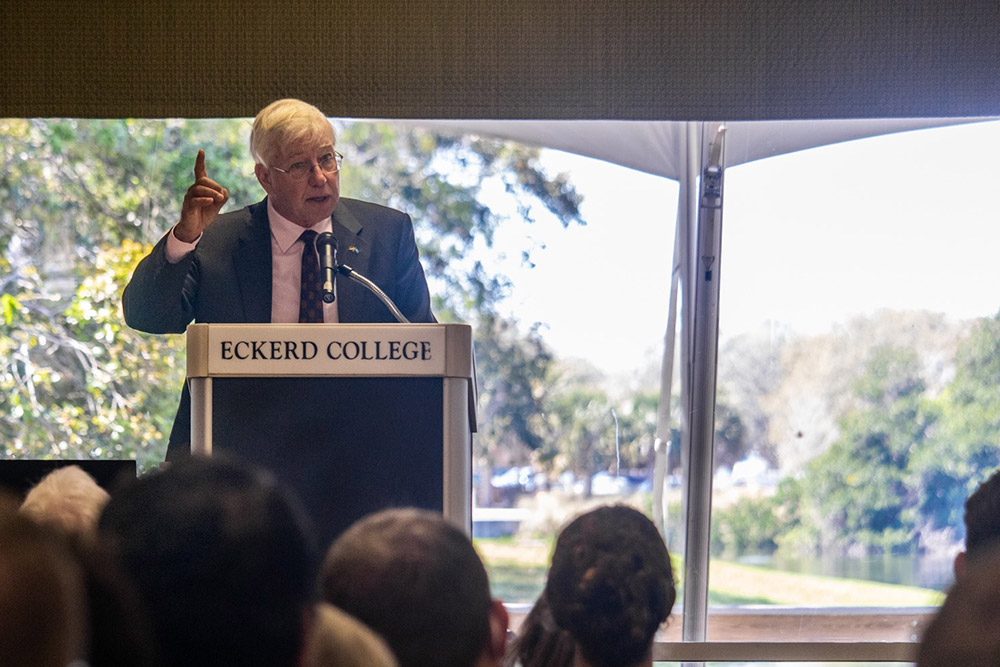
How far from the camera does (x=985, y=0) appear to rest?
3.56 meters

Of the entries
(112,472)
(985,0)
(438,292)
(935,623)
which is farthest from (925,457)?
(935,623)

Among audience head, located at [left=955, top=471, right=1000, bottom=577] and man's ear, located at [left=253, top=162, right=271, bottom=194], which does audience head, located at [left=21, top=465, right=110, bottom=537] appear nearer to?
man's ear, located at [left=253, top=162, right=271, bottom=194]

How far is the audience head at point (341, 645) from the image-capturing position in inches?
32.7

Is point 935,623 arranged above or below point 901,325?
below

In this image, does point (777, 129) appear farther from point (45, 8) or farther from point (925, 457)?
point (45, 8)

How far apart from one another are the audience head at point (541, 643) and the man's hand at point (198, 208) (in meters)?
1.09

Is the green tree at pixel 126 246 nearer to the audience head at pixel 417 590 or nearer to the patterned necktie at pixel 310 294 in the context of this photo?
the patterned necktie at pixel 310 294

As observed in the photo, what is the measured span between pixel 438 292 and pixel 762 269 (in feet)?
3.83

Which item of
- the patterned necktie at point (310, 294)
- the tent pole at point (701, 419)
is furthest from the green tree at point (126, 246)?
the patterned necktie at point (310, 294)

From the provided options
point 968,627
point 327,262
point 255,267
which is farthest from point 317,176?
point 968,627

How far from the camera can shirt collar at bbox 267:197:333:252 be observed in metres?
2.40

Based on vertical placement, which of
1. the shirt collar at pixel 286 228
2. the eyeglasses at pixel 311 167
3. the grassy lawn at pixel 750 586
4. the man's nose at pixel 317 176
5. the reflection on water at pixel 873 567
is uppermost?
the eyeglasses at pixel 311 167

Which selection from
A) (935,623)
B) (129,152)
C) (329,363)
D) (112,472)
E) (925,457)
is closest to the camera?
(935,623)

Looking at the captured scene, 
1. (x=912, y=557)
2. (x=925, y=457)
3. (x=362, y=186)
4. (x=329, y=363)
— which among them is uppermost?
(x=362, y=186)
